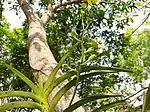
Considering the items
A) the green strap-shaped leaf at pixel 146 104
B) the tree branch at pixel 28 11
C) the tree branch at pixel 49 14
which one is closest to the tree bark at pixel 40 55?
the tree branch at pixel 28 11

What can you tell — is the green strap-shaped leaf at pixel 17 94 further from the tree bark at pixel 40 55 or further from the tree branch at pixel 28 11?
the tree branch at pixel 28 11

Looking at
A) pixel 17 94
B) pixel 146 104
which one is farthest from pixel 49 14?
pixel 146 104

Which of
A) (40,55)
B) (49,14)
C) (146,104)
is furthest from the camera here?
(49,14)

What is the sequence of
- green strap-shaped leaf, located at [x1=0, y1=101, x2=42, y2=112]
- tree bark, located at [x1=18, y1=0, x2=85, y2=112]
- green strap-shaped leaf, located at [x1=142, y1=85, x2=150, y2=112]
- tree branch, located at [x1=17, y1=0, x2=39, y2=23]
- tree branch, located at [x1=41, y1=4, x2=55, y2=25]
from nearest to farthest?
green strap-shaped leaf, located at [x1=142, y1=85, x2=150, y2=112]
green strap-shaped leaf, located at [x1=0, y1=101, x2=42, y2=112]
tree bark, located at [x1=18, y1=0, x2=85, y2=112]
tree branch, located at [x1=17, y1=0, x2=39, y2=23]
tree branch, located at [x1=41, y1=4, x2=55, y2=25]

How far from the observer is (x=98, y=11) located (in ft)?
17.5

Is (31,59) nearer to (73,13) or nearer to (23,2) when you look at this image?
(23,2)

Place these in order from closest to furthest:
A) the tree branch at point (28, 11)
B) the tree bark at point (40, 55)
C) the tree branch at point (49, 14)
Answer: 1. the tree bark at point (40, 55)
2. the tree branch at point (28, 11)
3. the tree branch at point (49, 14)

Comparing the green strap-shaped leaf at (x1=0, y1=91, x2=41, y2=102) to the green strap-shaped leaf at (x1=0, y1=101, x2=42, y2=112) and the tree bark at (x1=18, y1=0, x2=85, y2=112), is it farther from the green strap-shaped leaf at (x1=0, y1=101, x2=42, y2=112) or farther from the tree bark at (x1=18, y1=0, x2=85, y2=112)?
the tree bark at (x1=18, y1=0, x2=85, y2=112)

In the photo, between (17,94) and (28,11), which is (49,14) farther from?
(17,94)

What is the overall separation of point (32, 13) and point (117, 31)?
2.24m

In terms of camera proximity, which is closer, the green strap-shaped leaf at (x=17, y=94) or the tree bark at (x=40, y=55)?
the green strap-shaped leaf at (x=17, y=94)

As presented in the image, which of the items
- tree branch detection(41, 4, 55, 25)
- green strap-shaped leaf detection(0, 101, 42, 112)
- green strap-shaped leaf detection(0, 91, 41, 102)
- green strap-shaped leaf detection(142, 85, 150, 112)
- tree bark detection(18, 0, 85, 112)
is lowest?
green strap-shaped leaf detection(142, 85, 150, 112)

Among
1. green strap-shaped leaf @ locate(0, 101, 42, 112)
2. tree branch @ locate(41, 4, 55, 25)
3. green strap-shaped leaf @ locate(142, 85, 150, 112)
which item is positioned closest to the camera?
green strap-shaped leaf @ locate(142, 85, 150, 112)

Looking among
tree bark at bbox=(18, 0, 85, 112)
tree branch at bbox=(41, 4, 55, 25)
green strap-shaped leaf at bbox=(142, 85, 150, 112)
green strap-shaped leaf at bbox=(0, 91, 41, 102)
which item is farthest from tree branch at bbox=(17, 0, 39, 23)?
green strap-shaped leaf at bbox=(142, 85, 150, 112)
